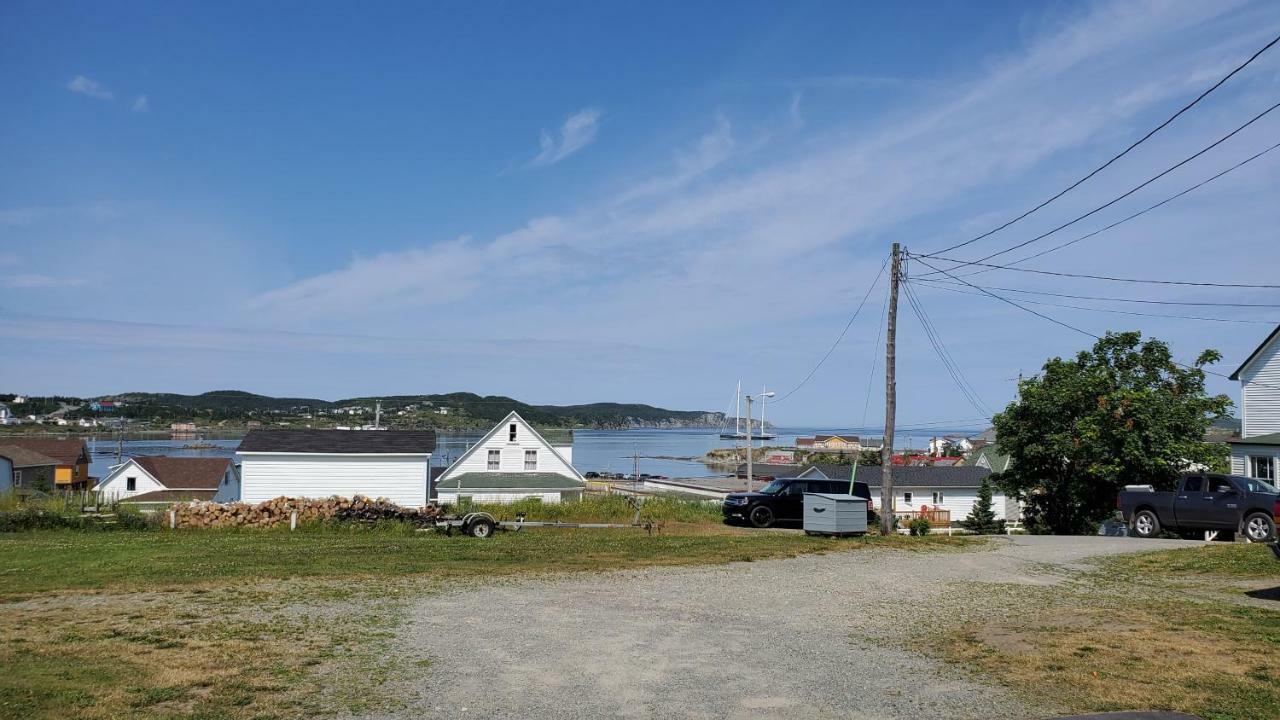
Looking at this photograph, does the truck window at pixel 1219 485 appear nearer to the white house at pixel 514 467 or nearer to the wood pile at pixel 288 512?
the wood pile at pixel 288 512

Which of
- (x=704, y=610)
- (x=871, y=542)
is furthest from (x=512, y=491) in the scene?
(x=704, y=610)

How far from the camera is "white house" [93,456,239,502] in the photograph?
5642 centimetres

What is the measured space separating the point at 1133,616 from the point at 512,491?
34.8m

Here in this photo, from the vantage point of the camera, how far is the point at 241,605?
12.7 metres

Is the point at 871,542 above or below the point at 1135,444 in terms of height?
below

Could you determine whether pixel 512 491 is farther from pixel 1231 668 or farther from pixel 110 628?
pixel 1231 668

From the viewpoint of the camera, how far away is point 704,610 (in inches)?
509

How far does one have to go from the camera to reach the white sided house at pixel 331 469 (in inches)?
1556

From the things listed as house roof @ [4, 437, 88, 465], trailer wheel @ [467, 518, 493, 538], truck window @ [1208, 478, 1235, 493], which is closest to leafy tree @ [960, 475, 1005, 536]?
truck window @ [1208, 478, 1235, 493]

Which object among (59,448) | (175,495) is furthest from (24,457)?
(175,495)

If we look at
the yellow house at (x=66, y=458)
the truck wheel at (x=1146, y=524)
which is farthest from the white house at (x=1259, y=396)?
the yellow house at (x=66, y=458)

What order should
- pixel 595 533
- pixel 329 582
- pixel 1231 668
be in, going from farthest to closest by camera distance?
pixel 595 533
pixel 329 582
pixel 1231 668

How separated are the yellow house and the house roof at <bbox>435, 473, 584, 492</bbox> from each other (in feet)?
114

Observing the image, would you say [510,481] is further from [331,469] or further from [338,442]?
[331,469]
